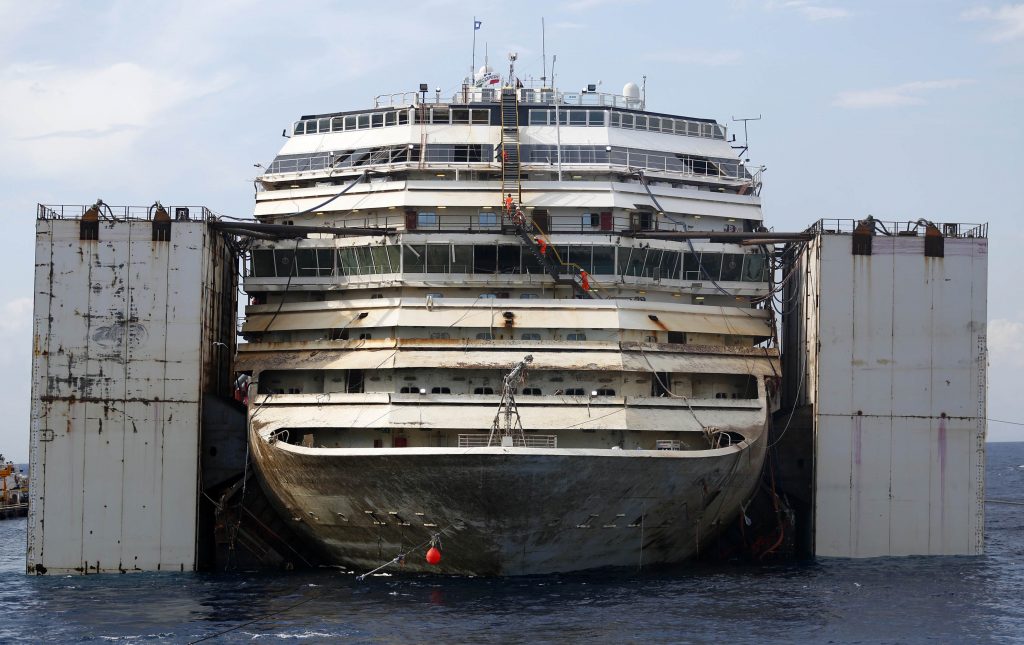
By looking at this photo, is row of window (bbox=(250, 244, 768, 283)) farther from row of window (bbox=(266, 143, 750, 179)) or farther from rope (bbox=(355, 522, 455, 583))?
rope (bbox=(355, 522, 455, 583))

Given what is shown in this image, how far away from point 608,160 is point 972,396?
574 inches

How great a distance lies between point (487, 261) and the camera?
4947cm

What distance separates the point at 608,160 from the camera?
53.4 m

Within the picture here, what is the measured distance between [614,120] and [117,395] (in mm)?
20484

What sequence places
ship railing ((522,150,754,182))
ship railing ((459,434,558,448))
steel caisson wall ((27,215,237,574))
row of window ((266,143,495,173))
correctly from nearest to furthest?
ship railing ((459,434,558,448))
steel caisson wall ((27,215,237,574))
ship railing ((522,150,754,182))
row of window ((266,143,495,173))

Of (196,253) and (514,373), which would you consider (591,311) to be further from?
(196,253)

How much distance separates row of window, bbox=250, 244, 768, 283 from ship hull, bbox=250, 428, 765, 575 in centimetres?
783

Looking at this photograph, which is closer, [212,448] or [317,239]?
[212,448]

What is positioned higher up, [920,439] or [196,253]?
[196,253]

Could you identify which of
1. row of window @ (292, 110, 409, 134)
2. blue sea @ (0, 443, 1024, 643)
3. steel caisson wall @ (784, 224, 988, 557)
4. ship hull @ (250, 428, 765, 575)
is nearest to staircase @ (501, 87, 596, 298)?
row of window @ (292, 110, 409, 134)

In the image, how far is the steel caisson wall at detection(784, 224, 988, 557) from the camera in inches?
1870

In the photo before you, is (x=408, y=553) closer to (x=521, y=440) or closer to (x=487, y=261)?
(x=521, y=440)

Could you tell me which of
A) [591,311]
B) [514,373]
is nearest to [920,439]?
[591,311]

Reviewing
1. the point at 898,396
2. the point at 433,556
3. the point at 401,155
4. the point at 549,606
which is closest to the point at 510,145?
the point at 401,155
